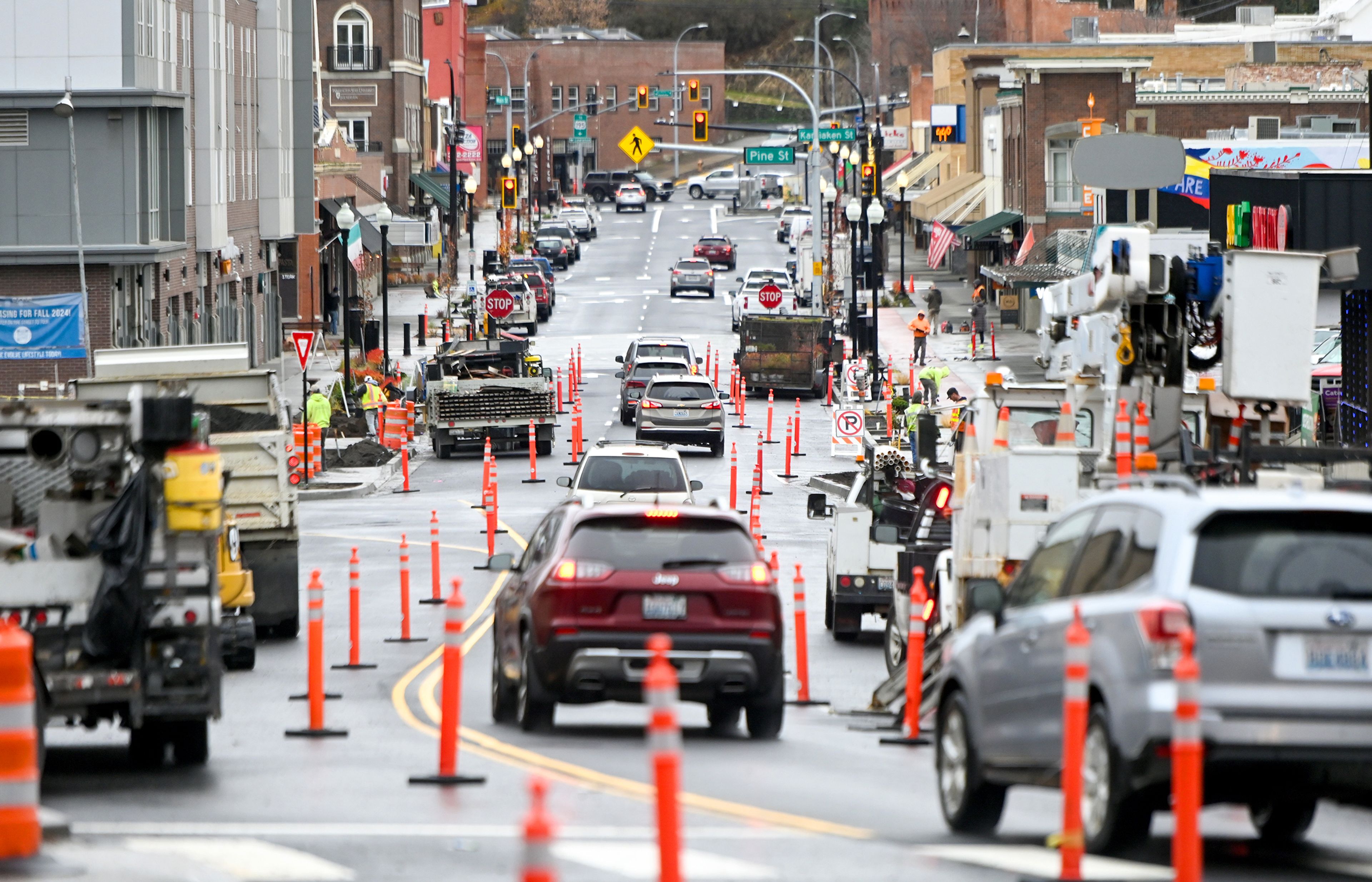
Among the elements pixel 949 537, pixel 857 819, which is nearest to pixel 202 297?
pixel 949 537

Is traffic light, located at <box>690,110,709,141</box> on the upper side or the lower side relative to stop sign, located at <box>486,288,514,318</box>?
upper

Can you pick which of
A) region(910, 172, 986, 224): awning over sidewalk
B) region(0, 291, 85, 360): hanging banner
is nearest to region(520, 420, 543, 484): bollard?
region(0, 291, 85, 360): hanging banner

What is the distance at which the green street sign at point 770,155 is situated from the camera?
210 ft

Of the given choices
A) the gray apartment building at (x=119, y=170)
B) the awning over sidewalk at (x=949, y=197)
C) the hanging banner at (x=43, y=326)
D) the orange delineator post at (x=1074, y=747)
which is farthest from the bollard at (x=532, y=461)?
the awning over sidewalk at (x=949, y=197)

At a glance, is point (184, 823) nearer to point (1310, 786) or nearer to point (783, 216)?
point (1310, 786)

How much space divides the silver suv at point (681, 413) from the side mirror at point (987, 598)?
Answer: 101 ft

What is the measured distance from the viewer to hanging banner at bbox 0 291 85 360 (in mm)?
40812

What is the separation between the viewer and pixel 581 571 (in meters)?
12.8

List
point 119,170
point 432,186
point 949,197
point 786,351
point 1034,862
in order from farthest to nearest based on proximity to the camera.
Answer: point 432,186, point 949,197, point 786,351, point 119,170, point 1034,862

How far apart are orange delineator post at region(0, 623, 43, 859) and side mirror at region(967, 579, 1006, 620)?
4.17 meters

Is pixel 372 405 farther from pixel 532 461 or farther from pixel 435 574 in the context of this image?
pixel 435 574

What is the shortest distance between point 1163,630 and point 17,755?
4614 millimetres

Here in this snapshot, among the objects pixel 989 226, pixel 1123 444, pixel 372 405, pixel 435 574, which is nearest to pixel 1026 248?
pixel 989 226

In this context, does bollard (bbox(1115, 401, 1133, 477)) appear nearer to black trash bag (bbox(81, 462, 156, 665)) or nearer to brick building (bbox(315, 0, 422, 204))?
black trash bag (bbox(81, 462, 156, 665))
